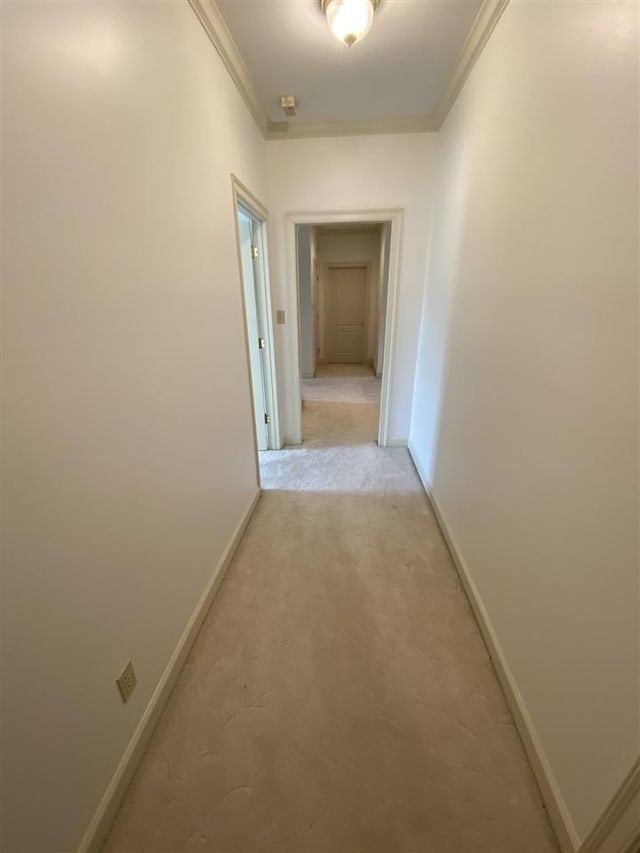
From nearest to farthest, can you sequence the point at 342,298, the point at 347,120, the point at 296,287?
the point at 347,120, the point at 296,287, the point at 342,298

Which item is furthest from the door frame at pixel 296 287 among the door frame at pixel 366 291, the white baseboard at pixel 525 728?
the door frame at pixel 366 291

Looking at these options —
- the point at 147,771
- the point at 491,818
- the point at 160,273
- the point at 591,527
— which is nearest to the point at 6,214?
the point at 160,273

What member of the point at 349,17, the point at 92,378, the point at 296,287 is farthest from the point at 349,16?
the point at 92,378

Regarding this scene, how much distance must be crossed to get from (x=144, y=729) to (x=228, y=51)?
2890 mm

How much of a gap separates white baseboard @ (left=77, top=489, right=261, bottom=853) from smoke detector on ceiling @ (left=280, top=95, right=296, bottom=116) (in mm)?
2751

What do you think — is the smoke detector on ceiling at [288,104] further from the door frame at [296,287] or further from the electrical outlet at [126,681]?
the electrical outlet at [126,681]

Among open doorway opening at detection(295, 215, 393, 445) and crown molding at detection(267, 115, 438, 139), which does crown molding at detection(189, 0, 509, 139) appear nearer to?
crown molding at detection(267, 115, 438, 139)

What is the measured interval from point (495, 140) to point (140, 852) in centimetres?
280

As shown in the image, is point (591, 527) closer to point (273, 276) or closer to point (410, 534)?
point (410, 534)

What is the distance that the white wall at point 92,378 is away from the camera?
68cm

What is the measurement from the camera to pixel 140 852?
926 millimetres

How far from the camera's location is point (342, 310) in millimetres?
6691

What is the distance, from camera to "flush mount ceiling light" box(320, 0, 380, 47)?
1.36 m

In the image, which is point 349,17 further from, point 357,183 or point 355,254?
point 355,254
